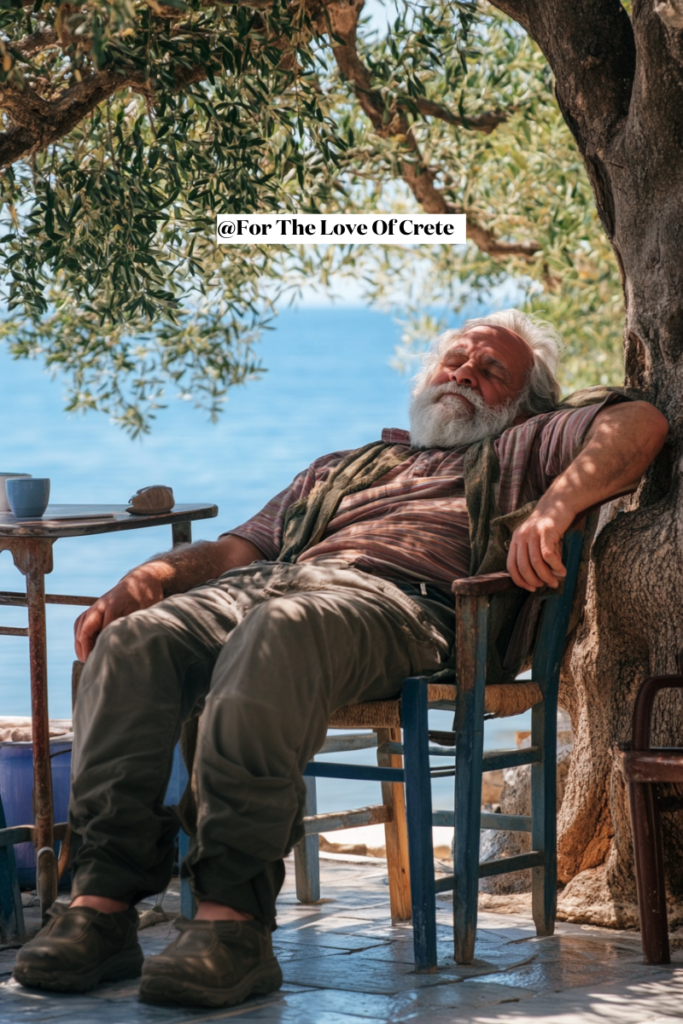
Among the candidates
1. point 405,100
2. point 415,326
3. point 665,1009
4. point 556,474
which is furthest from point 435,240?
point 415,326

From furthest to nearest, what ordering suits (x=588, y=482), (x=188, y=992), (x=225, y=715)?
(x=588, y=482) → (x=225, y=715) → (x=188, y=992)

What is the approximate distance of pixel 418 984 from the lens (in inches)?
110

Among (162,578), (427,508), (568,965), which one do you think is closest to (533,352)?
(427,508)

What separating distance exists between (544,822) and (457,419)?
1.23m

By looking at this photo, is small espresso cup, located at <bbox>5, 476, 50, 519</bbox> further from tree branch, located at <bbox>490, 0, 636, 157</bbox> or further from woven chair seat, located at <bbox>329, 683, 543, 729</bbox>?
tree branch, located at <bbox>490, 0, 636, 157</bbox>

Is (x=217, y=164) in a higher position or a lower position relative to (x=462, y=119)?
lower

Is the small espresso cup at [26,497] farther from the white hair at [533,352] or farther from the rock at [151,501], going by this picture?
the white hair at [533,352]

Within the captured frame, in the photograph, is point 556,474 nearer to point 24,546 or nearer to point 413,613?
point 413,613

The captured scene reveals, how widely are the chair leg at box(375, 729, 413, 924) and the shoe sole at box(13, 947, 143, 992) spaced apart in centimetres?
97

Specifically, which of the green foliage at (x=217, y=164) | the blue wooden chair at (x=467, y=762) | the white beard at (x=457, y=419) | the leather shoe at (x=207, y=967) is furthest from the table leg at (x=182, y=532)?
the leather shoe at (x=207, y=967)

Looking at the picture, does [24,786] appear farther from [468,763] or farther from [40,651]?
[468,763]

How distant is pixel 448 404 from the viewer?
389 cm

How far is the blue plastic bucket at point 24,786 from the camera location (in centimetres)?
383

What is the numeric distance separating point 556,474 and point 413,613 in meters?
0.64
